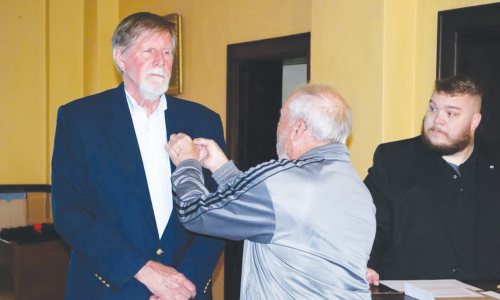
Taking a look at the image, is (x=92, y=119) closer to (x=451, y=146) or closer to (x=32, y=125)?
(x=451, y=146)

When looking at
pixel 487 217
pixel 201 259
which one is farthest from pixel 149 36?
pixel 487 217

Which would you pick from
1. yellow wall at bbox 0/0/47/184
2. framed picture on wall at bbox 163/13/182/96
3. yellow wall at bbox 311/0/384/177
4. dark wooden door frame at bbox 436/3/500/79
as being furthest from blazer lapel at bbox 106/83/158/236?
yellow wall at bbox 0/0/47/184

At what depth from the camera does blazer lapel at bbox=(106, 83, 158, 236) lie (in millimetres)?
1649

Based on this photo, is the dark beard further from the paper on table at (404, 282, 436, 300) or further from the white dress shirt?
the white dress shirt

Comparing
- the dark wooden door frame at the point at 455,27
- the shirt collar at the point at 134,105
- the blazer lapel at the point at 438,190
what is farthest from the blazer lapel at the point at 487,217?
the shirt collar at the point at 134,105

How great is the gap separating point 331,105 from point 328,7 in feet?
5.84

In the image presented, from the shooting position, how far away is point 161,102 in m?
1.83

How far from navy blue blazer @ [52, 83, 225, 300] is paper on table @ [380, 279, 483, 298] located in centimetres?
71

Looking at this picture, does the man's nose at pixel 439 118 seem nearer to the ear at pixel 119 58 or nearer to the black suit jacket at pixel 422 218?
the black suit jacket at pixel 422 218

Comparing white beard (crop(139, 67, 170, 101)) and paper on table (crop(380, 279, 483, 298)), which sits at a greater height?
white beard (crop(139, 67, 170, 101))

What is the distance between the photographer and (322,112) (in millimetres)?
1480

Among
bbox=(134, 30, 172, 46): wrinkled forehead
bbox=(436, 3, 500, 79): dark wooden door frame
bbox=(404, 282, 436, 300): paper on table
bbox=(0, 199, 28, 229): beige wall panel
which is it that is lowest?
bbox=(0, 199, 28, 229): beige wall panel

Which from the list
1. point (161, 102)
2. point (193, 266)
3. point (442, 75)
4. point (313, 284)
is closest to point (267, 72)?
point (442, 75)

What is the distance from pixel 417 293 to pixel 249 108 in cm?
265
